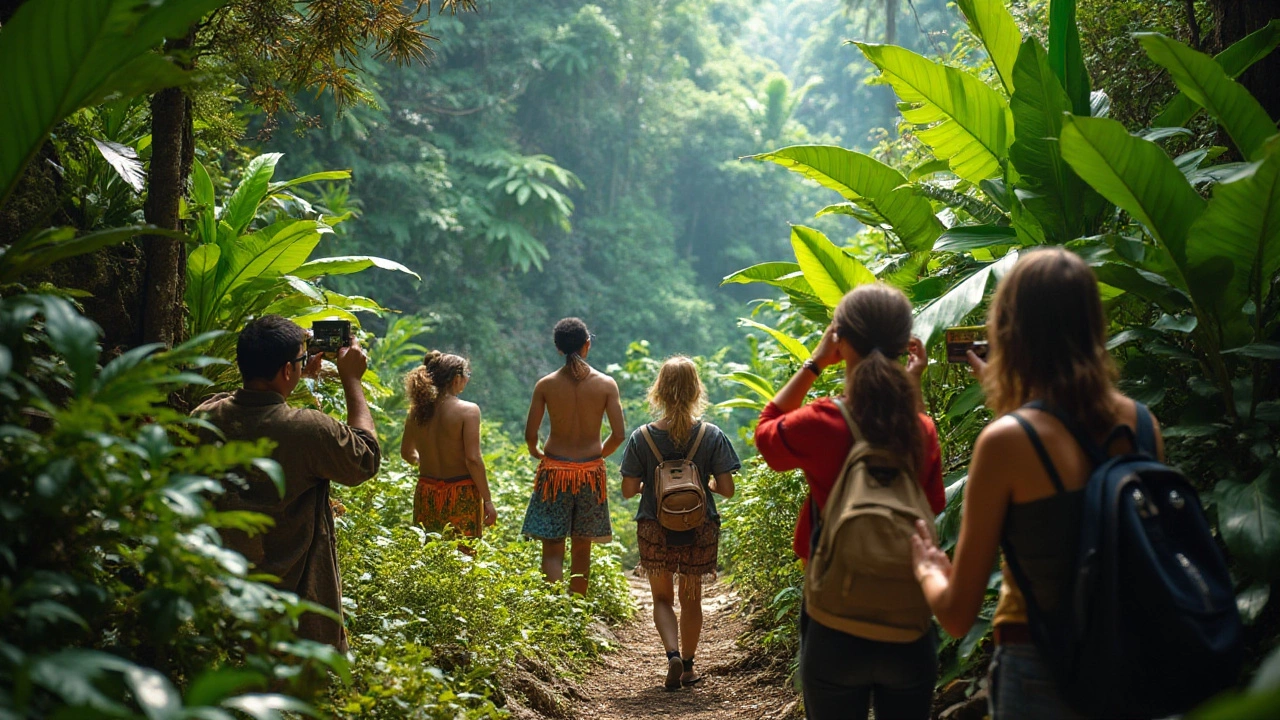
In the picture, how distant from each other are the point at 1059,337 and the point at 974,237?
2.02m

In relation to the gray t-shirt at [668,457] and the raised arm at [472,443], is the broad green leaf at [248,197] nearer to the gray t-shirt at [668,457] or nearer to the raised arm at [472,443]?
the raised arm at [472,443]

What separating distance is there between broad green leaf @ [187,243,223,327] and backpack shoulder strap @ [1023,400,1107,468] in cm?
338

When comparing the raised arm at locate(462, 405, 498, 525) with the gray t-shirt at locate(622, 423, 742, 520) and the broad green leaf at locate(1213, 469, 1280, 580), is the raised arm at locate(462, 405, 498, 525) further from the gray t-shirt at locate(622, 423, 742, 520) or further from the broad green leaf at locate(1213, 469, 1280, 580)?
the broad green leaf at locate(1213, 469, 1280, 580)

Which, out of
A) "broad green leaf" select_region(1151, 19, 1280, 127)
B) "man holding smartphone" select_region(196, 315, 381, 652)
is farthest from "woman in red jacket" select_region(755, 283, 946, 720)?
"broad green leaf" select_region(1151, 19, 1280, 127)

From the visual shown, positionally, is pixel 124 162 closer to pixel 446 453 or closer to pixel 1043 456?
pixel 446 453

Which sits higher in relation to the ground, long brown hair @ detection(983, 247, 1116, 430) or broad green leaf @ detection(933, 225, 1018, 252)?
broad green leaf @ detection(933, 225, 1018, 252)

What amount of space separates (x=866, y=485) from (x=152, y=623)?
1.55 m

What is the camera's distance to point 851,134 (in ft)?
123

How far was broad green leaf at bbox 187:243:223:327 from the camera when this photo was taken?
404cm

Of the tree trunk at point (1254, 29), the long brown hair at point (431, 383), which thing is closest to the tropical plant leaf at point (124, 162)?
the long brown hair at point (431, 383)

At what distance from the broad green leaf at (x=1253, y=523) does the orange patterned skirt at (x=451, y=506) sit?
154 inches

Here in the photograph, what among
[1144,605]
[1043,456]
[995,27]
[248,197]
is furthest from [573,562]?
[1144,605]

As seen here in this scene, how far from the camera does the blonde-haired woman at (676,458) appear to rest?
200 inches

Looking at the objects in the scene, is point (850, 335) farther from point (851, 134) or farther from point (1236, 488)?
point (851, 134)
